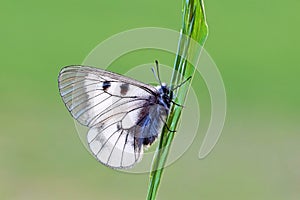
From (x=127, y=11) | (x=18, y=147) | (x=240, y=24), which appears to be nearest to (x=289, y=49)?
(x=240, y=24)

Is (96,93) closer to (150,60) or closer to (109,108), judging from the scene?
(109,108)

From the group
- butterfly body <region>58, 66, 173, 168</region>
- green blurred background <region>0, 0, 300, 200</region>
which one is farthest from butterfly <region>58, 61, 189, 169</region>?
green blurred background <region>0, 0, 300, 200</region>

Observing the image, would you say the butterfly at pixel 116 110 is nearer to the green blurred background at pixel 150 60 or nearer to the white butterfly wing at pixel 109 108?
the white butterfly wing at pixel 109 108

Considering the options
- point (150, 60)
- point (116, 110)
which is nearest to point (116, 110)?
point (116, 110)

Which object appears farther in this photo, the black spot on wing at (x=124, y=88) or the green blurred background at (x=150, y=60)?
the green blurred background at (x=150, y=60)

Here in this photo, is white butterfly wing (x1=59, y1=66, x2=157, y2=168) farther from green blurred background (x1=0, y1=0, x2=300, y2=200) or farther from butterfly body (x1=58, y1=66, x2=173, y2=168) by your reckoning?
green blurred background (x1=0, y1=0, x2=300, y2=200)

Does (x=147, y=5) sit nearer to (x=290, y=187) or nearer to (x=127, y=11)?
(x=127, y=11)

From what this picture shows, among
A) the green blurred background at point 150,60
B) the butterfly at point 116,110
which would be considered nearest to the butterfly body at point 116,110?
the butterfly at point 116,110
